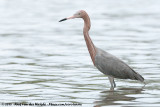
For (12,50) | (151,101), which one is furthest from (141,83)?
(12,50)

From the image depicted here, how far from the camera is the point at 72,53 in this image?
18.8m

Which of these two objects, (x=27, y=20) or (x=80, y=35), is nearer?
(x=80, y=35)

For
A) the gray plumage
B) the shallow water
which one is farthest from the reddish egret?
the shallow water

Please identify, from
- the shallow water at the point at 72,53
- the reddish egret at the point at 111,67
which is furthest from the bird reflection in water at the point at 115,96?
the reddish egret at the point at 111,67

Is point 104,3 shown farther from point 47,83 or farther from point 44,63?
point 47,83

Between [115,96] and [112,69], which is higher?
[112,69]

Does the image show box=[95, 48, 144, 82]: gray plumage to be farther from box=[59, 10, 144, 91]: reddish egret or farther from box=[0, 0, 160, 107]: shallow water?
box=[0, 0, 160, 107]: shallow water

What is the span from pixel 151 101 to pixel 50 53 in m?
7.79

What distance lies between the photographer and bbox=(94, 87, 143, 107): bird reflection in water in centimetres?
1173

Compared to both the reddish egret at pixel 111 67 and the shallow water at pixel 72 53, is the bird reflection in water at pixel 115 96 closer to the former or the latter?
the shallow water at pixel 72 53

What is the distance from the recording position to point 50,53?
19.0 meters

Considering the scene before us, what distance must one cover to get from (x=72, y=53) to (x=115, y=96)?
21.4 ft

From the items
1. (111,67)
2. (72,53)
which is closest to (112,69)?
(111,67)

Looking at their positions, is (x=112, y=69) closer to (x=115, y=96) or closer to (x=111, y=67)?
(x=111, y=67)
